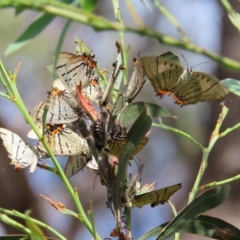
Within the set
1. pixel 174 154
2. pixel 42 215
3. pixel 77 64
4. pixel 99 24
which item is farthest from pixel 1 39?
pixel 99 24

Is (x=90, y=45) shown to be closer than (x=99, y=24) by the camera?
No

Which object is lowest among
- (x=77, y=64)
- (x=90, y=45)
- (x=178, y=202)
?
(x=178, y=202)

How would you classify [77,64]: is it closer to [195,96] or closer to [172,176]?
[195,96]

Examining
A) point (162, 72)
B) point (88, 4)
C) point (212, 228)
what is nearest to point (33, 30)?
point (88, 4)

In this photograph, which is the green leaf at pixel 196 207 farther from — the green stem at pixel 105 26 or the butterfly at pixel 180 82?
the green stem at pixel 105 26

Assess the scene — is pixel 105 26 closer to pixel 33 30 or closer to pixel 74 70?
pixel 33 30

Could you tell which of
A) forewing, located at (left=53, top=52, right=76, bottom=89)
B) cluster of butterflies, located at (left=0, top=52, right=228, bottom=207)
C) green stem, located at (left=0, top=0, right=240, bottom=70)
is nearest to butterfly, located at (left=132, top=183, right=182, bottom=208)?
cluster of butterflies, located at (left=0, top=52, right=228, bottom=207)
